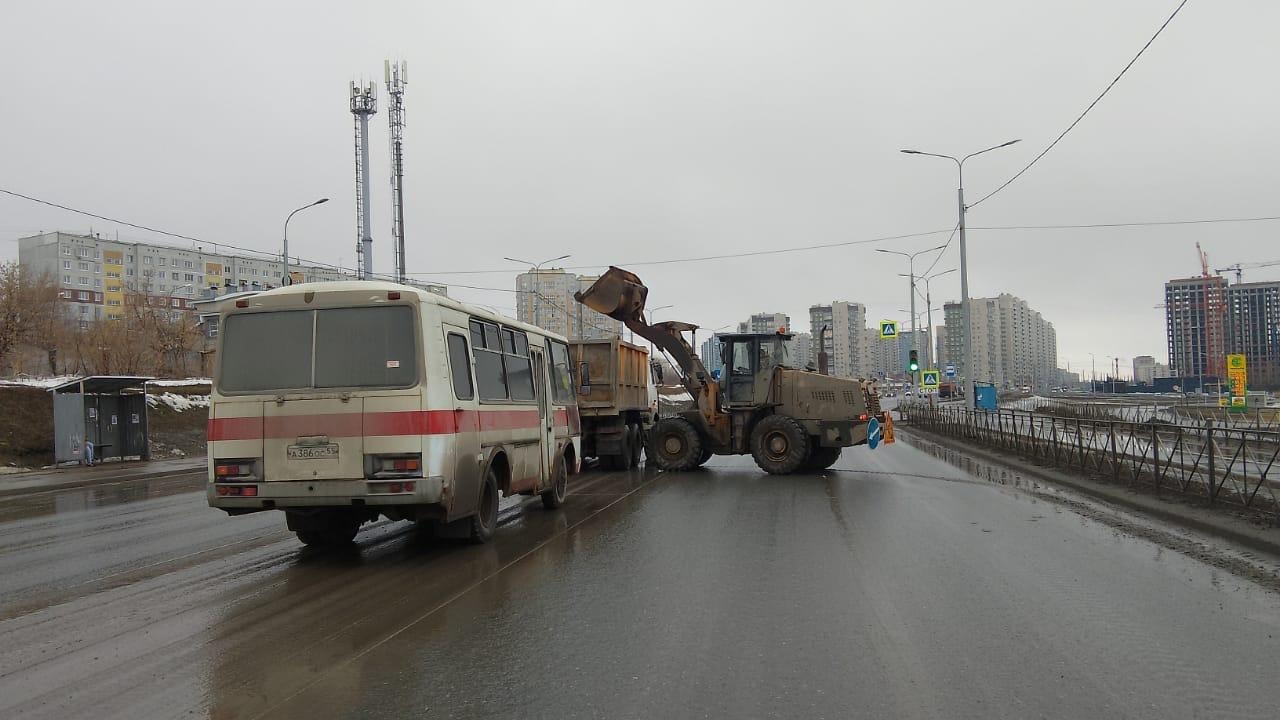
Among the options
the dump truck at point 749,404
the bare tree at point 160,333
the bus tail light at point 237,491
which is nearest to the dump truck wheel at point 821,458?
the dump truck at point 749,404

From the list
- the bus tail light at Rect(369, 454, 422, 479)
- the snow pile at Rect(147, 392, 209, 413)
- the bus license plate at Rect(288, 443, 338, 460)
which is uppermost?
the snow pile at Rect(147, 392, 209, 413)

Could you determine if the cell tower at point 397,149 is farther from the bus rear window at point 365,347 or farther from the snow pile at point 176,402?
the bus rear window at point 365,347

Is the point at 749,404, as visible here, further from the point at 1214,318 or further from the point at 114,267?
the point at 114,267

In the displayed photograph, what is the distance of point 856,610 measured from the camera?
6.57m

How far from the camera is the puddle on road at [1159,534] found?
26.6 feet

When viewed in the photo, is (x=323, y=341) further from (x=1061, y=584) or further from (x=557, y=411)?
(x=1061, y=584)

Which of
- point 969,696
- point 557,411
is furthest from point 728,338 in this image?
point 969,696

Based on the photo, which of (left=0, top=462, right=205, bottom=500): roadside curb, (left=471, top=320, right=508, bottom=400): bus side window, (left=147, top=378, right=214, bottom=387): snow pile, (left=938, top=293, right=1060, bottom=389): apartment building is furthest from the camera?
(left=938, top=293, right=1060, bottom=389): apartment building

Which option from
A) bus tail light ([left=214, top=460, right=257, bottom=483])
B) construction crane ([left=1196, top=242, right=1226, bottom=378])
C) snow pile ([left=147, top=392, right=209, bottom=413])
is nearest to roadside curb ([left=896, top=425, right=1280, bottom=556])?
bus tail light ([left=214, top=460, right=257, bottom=483])

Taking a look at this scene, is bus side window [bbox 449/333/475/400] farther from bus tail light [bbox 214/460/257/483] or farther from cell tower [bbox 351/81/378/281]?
cell tower [bbox 351/81/378/281]

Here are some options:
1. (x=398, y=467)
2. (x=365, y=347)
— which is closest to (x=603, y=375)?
(x=365, y=347)

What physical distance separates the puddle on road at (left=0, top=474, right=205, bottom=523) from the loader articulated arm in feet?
30.2

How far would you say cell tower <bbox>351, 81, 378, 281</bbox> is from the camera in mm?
45406

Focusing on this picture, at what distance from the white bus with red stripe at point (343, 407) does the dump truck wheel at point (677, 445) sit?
11247mm
